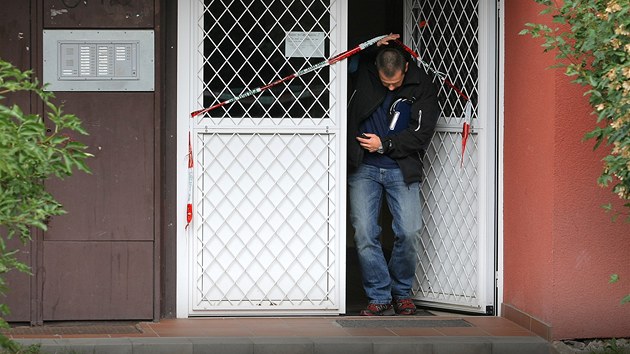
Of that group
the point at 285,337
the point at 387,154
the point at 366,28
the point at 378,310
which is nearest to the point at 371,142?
the point at 387,154

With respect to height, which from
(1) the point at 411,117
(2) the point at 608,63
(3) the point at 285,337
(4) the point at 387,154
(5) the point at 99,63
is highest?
(5) the point at 99,63

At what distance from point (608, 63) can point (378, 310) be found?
3.13 metres

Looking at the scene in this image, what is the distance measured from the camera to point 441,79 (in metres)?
9.70

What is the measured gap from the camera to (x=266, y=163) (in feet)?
30.2

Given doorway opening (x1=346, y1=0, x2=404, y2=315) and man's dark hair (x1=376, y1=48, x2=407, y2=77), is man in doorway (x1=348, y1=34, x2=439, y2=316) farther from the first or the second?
doorway opening (x1=346, y1=0, x2=404, y2=315)

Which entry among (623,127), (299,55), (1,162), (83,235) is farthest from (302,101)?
(1,162)

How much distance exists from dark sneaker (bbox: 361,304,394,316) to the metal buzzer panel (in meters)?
2.34

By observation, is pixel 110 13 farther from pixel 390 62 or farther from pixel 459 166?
pixel 459 166

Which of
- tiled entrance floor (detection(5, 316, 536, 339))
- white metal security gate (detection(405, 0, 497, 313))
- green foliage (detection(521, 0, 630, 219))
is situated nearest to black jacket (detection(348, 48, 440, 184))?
white metal security gate (detection(405, 0, 497, 313))

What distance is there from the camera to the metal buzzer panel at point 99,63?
28.9 ft

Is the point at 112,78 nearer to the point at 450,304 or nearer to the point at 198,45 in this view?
the point at 198,45

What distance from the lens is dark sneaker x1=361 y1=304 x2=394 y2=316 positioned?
30.8ft

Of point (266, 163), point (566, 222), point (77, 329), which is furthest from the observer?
point (266, 163)

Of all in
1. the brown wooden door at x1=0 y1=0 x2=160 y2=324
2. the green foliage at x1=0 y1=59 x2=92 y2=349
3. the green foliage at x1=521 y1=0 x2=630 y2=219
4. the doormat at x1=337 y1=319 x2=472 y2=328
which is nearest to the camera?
the green foliage at x1=0 y1=59 x2=92 y2=349
